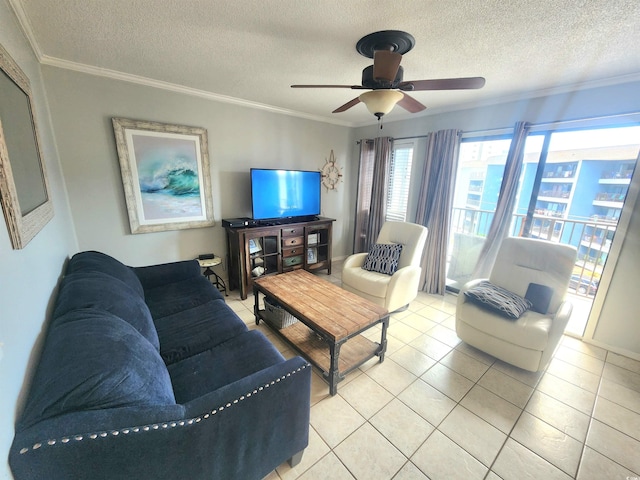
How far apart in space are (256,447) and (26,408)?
78 centimetres

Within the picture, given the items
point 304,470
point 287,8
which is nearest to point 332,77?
point 287,8

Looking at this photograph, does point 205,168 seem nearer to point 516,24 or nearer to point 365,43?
point 365,43

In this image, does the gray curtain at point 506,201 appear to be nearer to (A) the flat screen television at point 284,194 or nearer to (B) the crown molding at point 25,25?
(A) the flat screen television at point 284,194

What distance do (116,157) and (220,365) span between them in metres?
2.27

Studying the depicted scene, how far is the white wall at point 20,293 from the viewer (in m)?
0.70

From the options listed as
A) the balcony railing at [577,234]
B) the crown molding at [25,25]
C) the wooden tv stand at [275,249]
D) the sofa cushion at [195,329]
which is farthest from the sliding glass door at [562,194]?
the crown molding at [25,25]

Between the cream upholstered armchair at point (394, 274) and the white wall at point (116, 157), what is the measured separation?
1.60 meters

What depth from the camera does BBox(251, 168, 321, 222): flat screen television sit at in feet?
10.3

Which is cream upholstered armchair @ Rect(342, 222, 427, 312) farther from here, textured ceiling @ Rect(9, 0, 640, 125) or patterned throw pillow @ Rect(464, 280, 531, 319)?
textured ceiling @ Rect(9, 0, 640, 125)

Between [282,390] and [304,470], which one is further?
[304,470]

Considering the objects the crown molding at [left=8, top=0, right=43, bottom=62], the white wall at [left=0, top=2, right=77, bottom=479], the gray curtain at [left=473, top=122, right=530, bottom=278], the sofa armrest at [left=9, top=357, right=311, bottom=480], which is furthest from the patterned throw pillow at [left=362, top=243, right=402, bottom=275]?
the crown molding at [left=8, top=0, right=43, bottom=62]

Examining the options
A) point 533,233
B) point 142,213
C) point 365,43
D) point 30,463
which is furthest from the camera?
point 533,233

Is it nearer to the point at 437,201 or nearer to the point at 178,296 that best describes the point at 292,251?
the point at 178,296

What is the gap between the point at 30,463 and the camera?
0.65 m
